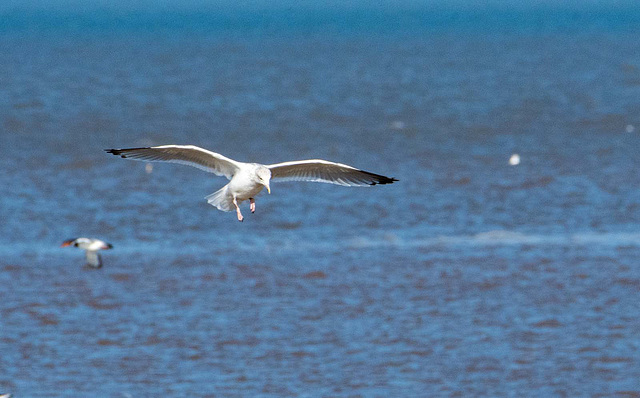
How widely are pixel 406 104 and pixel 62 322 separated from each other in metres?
22.8

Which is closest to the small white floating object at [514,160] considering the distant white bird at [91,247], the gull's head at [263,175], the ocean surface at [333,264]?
the ocean surface at [333,264]

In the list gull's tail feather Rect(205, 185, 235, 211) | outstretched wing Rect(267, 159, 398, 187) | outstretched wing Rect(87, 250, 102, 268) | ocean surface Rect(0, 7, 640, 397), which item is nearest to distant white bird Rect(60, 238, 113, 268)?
outstretched wing Rect(87, 250, 102, 268)

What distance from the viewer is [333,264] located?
12617 millimetres

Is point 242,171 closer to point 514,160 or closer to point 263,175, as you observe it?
point 263,175

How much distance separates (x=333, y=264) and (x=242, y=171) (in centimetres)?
452

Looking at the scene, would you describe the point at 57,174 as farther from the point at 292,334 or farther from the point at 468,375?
the point at 468,375

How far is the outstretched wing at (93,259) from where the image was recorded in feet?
40.0

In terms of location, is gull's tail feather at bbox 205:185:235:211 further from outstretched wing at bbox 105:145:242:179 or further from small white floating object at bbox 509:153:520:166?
small white floating object at bbox 509:153:520:166

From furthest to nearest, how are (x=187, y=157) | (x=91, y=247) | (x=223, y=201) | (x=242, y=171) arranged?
(x=91, y=247)
(x=187, y=157)
(x=223, y=201)
(x=242, y=171)

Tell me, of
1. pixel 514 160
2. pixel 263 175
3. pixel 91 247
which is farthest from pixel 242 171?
pixel 514 160

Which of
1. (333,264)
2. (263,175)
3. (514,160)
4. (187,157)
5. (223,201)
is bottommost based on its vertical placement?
(333,264)

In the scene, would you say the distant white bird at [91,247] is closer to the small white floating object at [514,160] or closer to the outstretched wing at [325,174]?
the outstretched wing at [325,174]

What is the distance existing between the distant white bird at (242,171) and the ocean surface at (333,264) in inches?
64.8

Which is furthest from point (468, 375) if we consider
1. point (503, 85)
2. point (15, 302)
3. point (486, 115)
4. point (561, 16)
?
point (561, 16)
